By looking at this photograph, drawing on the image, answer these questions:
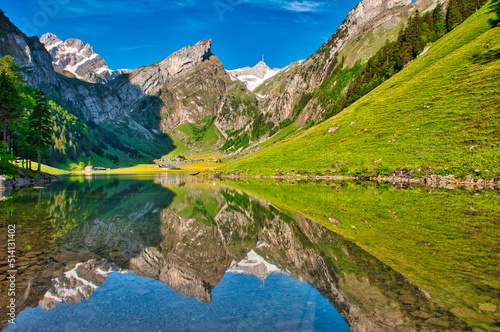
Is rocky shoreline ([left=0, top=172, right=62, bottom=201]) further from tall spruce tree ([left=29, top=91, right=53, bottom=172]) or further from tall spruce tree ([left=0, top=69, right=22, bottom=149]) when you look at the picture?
tall spruce tree ([left=0, top=69, right=22, bottom=149])

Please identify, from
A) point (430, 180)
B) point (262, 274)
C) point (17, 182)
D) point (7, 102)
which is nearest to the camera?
point (262, 274)

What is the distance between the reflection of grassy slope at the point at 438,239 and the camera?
338 inches

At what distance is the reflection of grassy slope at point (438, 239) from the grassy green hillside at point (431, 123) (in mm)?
17031

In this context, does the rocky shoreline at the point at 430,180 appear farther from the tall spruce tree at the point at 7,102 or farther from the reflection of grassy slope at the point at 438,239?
the tall spruce tree at the point at 7,102

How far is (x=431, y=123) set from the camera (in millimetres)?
48750

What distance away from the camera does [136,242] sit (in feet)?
52.0

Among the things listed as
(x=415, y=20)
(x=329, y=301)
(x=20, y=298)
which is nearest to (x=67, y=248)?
(x=20, y=298)

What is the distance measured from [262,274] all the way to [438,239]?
390 inches

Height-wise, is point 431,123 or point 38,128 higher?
point 38,128

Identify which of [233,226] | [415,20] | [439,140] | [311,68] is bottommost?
[233,226]

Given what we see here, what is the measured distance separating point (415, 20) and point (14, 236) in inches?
4594

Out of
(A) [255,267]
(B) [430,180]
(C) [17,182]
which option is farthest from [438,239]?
(C) [17,182]

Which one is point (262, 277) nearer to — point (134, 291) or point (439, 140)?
point (134, 291)

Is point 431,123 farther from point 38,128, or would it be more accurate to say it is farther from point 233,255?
point 38,128
